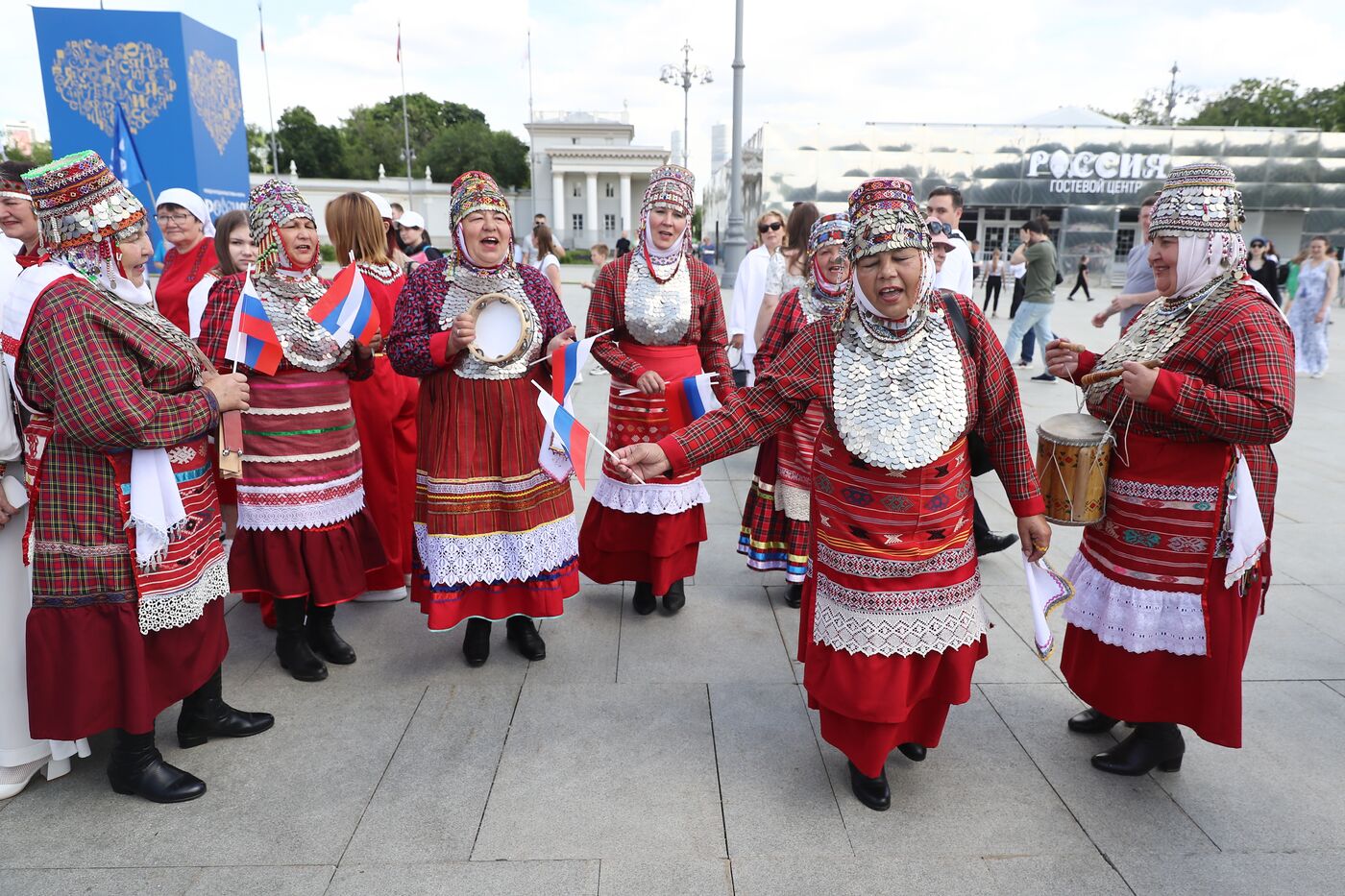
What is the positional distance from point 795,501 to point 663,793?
184 cm

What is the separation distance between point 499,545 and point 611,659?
0.78 metres

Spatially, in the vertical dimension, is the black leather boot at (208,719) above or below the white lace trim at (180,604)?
below

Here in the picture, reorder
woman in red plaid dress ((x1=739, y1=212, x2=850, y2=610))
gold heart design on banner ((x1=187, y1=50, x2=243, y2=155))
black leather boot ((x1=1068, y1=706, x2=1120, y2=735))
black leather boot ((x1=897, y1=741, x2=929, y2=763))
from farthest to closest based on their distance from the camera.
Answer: gold heart design on banner ((x1=187, y1=50, x2=243, y2=155)) < woman in red plaid dress ((x1=739, y1=212, x2=850, y2=610)) < black leather boot ((x1=1068, y1=706, x2=1120, y2=735)) < black leather boot ((x1=897, y1=741, x2=929, y2=763))

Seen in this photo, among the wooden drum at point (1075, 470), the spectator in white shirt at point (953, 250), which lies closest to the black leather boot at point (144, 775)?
the wooden drum at point (1075, 470)

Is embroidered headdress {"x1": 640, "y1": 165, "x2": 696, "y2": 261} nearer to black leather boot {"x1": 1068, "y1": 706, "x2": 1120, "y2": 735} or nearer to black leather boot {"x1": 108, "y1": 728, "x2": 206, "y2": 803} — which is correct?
black leather boot {"x1": 1068, "y1": 706, "x2": 1120, "y2": 735}

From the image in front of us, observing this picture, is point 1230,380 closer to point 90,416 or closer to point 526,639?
point 526,639

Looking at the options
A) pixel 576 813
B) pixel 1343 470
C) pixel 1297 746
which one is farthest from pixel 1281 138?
pixel 576 813

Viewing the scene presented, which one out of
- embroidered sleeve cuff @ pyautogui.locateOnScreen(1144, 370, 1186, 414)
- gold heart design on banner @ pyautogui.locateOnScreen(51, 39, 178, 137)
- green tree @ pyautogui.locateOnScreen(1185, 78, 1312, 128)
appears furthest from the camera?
green tree @ pyautogui.locateOnScreen(1185, 78, 1312, 128)

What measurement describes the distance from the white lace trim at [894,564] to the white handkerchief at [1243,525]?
85 cm

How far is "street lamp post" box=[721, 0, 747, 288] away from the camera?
736 inches

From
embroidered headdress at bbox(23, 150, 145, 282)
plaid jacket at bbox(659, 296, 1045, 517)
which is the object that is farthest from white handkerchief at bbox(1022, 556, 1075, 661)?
embroidered headdress at bbox(23, 150, 145, 282)

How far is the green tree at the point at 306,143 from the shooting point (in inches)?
2479

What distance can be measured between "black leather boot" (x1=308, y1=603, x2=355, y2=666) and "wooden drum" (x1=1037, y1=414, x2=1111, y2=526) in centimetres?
304

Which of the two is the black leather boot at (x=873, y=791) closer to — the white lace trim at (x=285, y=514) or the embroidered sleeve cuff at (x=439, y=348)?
the embroidered sleeve cuff at (x=439, y=348)
